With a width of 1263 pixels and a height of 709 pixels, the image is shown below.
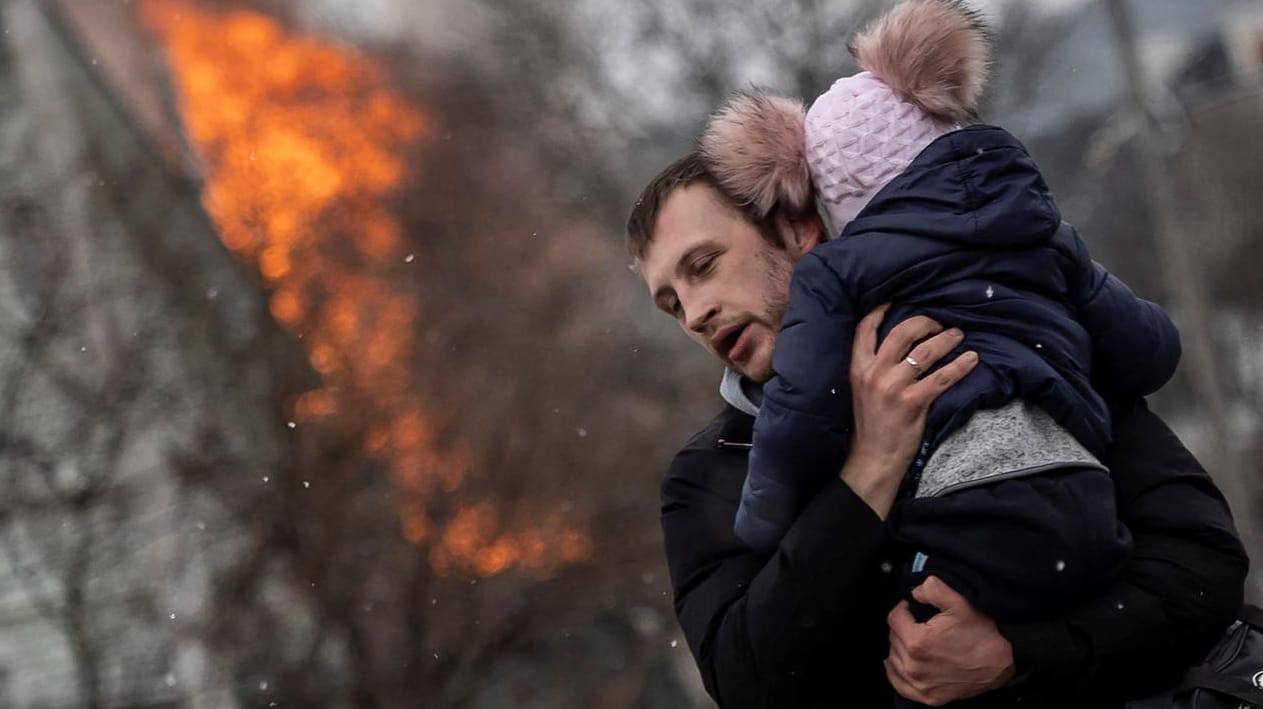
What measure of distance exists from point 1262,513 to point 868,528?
28.1 m

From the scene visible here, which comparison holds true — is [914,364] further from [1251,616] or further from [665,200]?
[1251,616]

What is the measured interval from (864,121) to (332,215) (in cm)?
2281

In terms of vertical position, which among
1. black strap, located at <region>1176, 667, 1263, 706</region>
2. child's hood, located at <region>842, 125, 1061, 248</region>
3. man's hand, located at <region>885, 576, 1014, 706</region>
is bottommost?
black strap, located at <region>1176, 667, 1263, 706</region>

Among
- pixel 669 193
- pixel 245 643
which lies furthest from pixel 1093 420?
pixel 245 643

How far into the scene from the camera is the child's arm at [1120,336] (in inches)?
105

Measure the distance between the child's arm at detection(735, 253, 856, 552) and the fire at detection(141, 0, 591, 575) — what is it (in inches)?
663

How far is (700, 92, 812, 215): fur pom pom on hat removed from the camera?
280cm

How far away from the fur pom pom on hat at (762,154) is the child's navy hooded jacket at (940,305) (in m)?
0.23

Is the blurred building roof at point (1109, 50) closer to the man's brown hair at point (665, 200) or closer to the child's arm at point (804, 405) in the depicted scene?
the man's brown hair at point (665, 200)

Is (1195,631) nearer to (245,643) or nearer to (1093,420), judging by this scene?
(1093,420)

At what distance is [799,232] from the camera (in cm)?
287

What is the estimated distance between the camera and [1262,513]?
28344 millimetres

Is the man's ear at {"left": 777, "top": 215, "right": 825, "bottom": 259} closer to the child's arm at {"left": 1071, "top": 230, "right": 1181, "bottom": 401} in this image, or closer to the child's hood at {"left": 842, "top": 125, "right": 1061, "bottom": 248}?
the child's hood at {"left": 842, "top": 125, "right": 1061, "bottom": 248}

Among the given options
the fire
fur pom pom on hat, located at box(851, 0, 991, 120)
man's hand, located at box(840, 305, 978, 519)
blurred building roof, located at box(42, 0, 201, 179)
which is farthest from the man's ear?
blurred building roof, located at box(42, 0, 201, 179)
